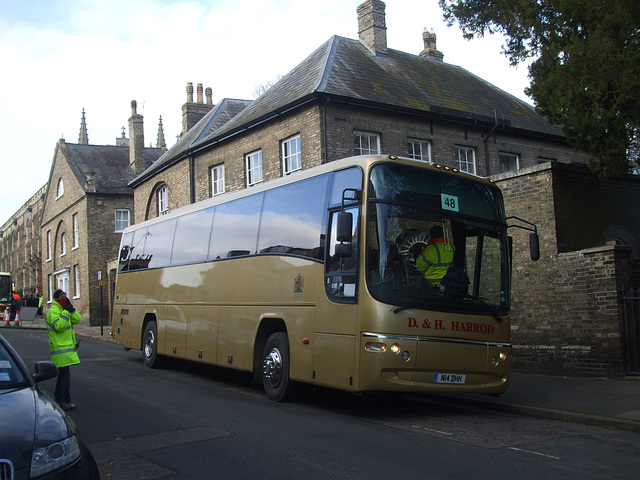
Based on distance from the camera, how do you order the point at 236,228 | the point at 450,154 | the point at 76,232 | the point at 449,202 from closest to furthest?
the point at 449,202, the point at 236,228, the point at 450,154, the point at 76,232

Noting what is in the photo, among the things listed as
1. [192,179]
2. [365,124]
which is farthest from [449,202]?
[192,179]

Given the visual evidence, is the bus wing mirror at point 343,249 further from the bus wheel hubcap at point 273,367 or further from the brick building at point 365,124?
the brick building at point 365,124

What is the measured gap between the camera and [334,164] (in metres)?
9.67

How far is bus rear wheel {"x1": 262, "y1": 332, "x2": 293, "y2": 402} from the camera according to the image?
10.1 m

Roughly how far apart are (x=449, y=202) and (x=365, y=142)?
11.6 meters

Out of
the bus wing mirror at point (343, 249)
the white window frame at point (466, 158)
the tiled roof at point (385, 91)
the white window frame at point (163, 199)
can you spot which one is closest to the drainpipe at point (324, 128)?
the tiled roof at point (385, 91)

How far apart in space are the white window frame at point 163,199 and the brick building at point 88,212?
962 centimetres

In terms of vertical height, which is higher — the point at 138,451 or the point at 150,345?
the point at 150,345

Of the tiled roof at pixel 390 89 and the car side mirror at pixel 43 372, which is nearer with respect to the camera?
the car side mirror at pixel 43 372

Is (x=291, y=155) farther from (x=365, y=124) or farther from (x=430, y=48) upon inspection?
(x=430, y=48)

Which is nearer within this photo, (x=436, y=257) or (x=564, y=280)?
(x=436, y=257)

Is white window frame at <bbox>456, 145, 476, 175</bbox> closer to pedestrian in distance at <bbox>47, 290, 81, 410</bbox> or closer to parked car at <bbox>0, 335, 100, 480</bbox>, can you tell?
pedestrian in distance at <bbox>47, 290, 81, 410</bbox>

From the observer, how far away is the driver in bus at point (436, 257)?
884cm

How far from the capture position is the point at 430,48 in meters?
29.7
